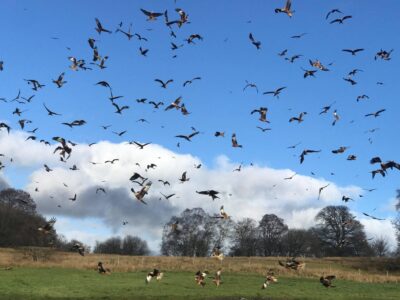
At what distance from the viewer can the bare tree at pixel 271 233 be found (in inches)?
5871

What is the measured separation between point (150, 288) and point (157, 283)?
4.40 m

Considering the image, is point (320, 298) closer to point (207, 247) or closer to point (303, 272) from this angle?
point (303, 272)

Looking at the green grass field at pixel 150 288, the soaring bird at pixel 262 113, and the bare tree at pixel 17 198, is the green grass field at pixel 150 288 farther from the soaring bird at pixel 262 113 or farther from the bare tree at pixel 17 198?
the bare tree at pixel 17 198

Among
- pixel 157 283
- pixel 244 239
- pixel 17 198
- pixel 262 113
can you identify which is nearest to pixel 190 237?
pixel 244 239

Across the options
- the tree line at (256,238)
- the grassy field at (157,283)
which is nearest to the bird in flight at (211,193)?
the grassy field at (157,283)

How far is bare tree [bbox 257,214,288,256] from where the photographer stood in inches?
5871

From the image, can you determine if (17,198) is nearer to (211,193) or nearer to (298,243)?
(298,243)

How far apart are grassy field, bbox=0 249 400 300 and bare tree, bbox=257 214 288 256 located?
73.1 meters

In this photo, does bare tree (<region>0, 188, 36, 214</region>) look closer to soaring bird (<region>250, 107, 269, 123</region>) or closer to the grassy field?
the grassy field

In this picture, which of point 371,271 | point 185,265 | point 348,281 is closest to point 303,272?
point 348,281

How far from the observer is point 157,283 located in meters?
51.2

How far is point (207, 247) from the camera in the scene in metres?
140

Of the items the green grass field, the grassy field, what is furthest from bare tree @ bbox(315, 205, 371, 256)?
the green grass field

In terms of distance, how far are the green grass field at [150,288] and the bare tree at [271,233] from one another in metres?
89.1
